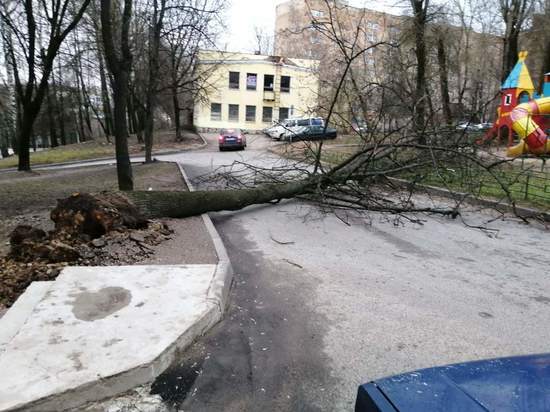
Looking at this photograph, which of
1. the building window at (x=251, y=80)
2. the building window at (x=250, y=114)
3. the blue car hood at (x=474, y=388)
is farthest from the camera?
the building window at (x=250, y=114)

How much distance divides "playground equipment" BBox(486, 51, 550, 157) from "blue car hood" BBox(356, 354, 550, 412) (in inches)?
604

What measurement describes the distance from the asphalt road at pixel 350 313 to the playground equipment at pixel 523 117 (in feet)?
35.7

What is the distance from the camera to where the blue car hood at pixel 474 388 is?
1784 millimetres

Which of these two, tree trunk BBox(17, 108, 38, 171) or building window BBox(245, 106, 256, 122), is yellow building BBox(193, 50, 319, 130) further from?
tree trunk BBox(17, 108, 38, 171)

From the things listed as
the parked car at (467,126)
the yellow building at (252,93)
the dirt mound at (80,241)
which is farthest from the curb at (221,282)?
the yellow building at (252,93)

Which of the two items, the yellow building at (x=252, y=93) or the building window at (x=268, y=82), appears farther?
the building window at (x=268, y=82)

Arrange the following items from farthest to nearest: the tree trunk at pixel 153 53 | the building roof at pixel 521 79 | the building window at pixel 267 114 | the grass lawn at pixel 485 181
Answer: the building window at pixel 267 114, the building roof at pixel 521 79, the tree trunk at pixel 153 53, the grass lawn at pixel 485 181

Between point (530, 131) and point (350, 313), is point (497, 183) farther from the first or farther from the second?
point (530, 131)

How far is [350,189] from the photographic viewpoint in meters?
9.76

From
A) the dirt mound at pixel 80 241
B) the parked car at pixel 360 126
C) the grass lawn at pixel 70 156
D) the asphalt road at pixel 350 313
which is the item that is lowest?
the grass lawn at pixel 70 156

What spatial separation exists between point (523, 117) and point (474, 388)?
19.9m

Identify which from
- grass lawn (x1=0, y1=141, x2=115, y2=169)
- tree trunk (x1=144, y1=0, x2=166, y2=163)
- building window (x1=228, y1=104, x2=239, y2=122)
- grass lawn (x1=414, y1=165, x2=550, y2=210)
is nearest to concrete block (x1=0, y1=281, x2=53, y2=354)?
grass lawn (x1=414, y1=165, x2=550, y2=210)

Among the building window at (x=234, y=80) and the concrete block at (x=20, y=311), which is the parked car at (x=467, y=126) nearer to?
the concrete block at (x=20, y=311)

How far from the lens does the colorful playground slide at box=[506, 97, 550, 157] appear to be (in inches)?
714
